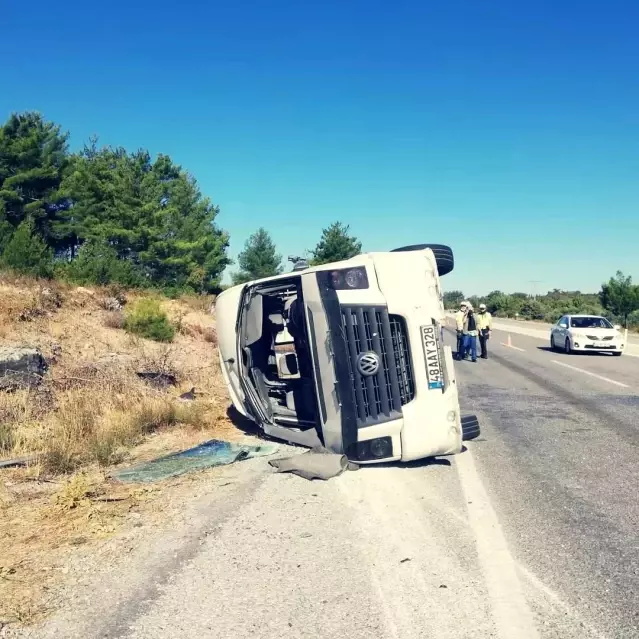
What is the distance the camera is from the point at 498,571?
3.66 m

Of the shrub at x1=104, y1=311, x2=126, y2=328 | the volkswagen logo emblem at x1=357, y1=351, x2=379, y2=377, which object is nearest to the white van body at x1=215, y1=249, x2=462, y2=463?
the volkswagen logo emblem at x1=357, y1=351, x2=379, y2=377

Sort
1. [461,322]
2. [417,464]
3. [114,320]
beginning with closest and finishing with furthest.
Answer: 1. [417,464]
2. [114,320]
3. [461,322]

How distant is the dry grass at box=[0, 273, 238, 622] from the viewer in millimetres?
4164

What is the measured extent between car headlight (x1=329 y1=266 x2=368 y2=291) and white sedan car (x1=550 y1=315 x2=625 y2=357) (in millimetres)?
17105

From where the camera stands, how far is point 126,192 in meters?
35.5

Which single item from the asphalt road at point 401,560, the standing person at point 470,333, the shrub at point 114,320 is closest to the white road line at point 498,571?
the asphalt road at point 401,560

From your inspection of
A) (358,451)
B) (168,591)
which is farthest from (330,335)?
(168,591)

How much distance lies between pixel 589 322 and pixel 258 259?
1514 inches

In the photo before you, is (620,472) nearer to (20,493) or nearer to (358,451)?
(358,451)

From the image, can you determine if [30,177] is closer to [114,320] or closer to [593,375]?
[114,320]

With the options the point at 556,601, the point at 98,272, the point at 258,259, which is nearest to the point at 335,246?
the point at 258,259

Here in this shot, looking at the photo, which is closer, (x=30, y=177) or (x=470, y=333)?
(x=470, y=333)

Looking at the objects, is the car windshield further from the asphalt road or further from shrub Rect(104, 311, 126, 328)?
the asphalt road

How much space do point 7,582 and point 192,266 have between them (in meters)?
35.2
